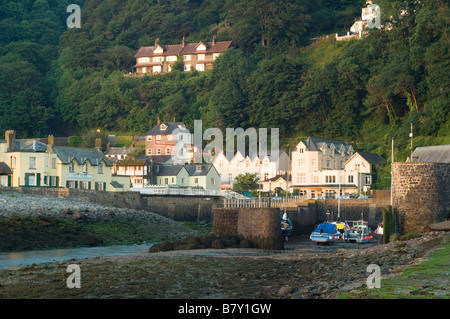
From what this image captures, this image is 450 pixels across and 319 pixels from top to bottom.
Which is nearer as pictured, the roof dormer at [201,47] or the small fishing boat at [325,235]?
the small fishing boat at [325,235]

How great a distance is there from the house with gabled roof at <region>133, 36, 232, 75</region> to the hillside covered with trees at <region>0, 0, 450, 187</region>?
256 centimetres

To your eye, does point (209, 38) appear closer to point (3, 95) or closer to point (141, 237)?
point (3, 95)

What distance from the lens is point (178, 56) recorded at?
116m

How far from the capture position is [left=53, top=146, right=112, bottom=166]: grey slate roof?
2434 inches

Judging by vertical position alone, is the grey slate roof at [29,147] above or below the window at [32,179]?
above

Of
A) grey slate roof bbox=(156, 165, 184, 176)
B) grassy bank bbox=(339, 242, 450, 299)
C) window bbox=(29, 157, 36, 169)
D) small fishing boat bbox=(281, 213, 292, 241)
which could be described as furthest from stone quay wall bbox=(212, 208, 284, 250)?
grey slate roof bbox=(156, 165, 184, 176)

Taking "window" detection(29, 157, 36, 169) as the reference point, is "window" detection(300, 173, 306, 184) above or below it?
below

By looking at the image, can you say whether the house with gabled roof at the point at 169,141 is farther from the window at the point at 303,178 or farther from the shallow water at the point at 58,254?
the shallow water at the point at 58,254

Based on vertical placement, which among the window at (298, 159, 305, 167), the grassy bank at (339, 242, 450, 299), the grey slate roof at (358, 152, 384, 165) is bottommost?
the grassy bank at (339, 242, 450, 299)

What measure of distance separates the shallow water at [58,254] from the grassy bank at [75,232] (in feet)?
5.31

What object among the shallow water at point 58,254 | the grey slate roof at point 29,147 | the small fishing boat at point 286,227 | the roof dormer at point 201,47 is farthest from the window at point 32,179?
the roof dormer at point 201,47

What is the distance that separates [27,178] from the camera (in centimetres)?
5966

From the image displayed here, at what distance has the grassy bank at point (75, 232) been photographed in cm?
4000
